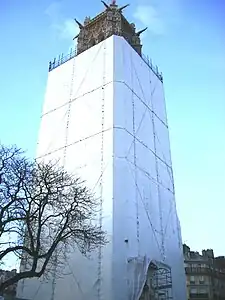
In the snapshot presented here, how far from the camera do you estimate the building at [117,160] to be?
12953 millimetres

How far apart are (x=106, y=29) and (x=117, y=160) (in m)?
10.7

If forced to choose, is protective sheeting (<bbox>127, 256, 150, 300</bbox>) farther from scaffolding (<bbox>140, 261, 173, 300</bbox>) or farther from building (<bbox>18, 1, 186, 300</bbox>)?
scaffolding (<bbox>140, 261, 173, 300</bbox>)

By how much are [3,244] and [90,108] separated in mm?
8667

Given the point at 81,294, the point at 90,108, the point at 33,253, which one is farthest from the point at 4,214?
the point at 90,108

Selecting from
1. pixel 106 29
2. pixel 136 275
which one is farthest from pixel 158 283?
pixel 106 29

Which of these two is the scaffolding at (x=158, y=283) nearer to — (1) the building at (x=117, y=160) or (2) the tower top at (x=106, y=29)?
(1) the building at (x=117, y=160)

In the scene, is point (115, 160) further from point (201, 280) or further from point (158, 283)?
point (201, 280)

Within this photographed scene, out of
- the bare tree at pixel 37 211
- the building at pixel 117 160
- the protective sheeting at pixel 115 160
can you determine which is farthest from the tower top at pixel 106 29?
the bare tree at pixel 37 211

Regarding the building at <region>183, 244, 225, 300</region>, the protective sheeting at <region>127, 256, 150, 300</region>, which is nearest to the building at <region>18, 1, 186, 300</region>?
the protective sheeting at <region>127, 256, 150, 300</region>

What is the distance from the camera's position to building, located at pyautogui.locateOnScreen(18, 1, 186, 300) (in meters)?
13.0

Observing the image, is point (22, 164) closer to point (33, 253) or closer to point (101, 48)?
point (33, 253)

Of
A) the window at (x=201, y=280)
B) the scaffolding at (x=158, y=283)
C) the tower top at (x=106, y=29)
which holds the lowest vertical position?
the scaffolding at (x=158, y=283)

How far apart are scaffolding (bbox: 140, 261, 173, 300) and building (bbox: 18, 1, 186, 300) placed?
0.13 feet

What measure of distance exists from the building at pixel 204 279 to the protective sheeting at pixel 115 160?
16.0m
